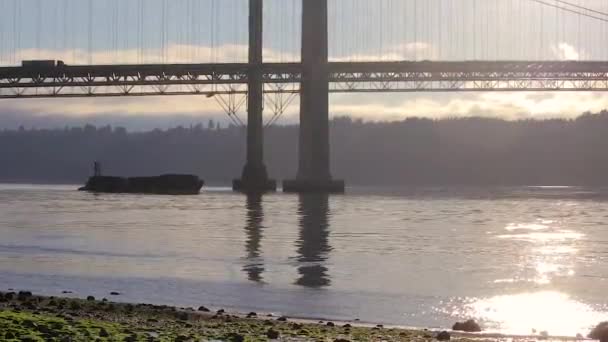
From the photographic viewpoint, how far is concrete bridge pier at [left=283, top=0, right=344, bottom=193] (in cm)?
9400

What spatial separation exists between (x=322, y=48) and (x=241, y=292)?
262ft

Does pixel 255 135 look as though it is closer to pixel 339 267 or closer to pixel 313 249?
pixel 313 249

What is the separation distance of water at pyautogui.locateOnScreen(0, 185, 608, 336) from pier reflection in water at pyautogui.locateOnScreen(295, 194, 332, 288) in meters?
0.04

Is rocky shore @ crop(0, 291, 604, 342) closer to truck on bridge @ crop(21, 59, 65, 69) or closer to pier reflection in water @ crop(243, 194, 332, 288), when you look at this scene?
pier reflection in water @ crop(243, 194, 332, 288)

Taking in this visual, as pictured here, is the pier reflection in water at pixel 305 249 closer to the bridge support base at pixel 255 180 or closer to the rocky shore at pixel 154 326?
the rocky shore at pixel 154 326

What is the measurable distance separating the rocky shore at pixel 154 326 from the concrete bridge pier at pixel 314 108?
7825 centimetres

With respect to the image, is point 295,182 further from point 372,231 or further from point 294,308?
point 294,308

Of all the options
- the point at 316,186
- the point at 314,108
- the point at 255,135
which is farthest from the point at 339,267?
the point at 255,135

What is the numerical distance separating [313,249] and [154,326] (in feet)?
56.6

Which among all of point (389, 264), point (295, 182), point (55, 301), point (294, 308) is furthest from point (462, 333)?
point (295, 182)

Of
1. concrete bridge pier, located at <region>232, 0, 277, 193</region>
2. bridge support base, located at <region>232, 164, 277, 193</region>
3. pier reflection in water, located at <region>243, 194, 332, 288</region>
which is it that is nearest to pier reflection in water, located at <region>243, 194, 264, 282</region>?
pier reflection in water, located at <region>243, 194, 332, 288</region>

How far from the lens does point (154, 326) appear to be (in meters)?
12.9

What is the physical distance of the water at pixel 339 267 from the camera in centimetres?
1678

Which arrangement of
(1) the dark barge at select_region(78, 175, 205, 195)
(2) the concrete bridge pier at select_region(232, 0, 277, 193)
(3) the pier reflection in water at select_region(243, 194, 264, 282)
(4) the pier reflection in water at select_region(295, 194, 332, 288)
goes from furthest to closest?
(1) the dark barge at select_region(78, 175, 205, 195) < (2) the concrete bridge pier at select_region(232, 0, 277, 193) < (3) the pier reflection in water at select_region(243, 194, 264, 282) < (4) the pier reflection in water at select_region(295, 194, 332, 288)
